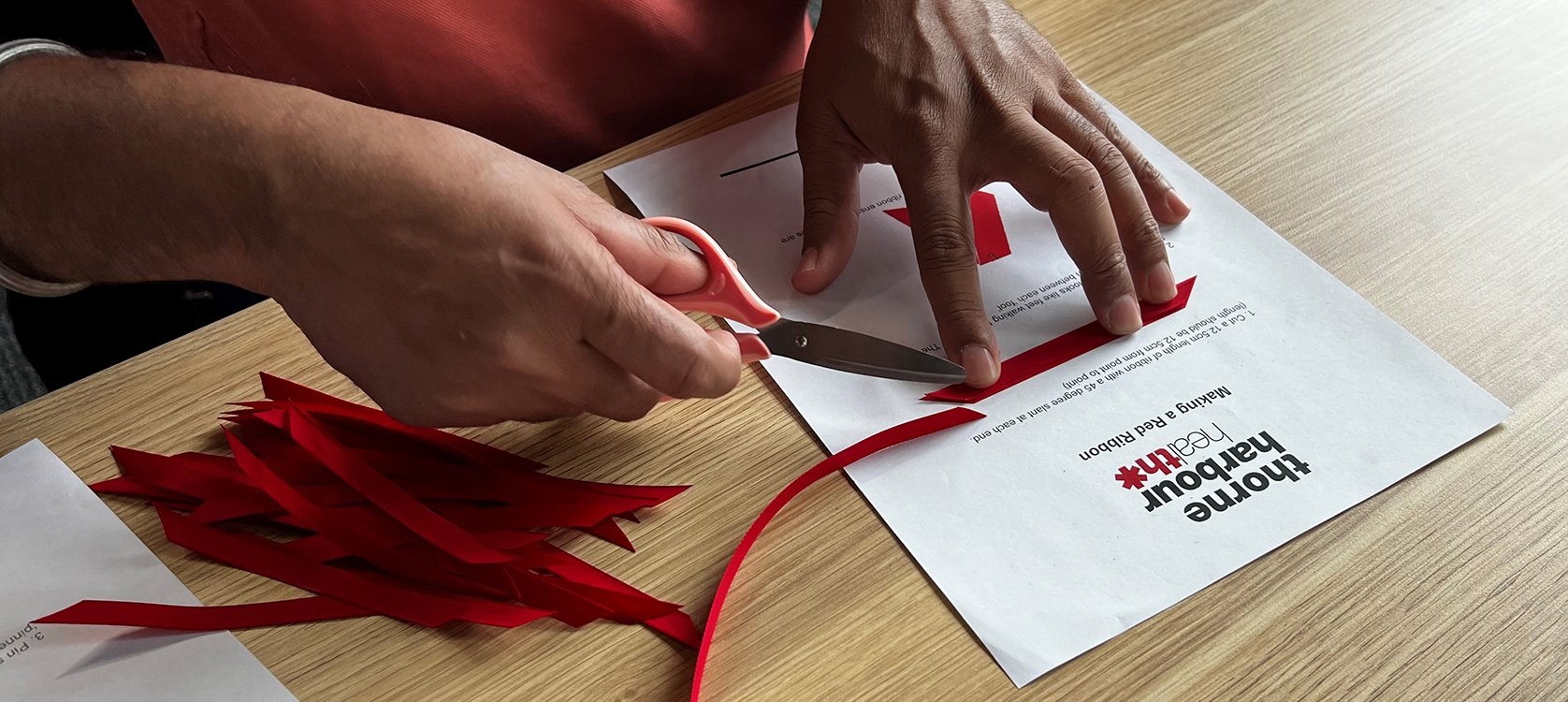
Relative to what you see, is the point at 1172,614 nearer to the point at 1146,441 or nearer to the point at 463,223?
the point at 1146,441

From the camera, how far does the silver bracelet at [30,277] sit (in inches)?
24.4

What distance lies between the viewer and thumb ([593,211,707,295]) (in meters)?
0.58

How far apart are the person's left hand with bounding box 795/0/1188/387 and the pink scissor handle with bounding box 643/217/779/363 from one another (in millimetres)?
98

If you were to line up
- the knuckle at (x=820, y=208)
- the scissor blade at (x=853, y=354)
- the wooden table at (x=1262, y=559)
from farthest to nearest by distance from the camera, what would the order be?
the knuckle at (x=820, y=208) < the scissor blade at (x=853, y=354) < the wooden table at (x=1262, y=559)

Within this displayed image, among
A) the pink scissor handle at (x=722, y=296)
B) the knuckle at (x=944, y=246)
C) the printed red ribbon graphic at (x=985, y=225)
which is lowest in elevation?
the printed red ribbon graphic at (x=985, y=225)

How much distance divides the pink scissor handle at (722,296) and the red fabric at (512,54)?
294 mm

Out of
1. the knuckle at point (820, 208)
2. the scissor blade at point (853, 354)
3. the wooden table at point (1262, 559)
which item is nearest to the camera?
the wooden table at point (1262, 559)

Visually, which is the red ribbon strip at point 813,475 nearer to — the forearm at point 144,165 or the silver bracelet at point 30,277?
the forearm at point 144,165

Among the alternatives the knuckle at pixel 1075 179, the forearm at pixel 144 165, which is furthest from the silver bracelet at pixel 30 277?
the knuckle at pixel 1075 179

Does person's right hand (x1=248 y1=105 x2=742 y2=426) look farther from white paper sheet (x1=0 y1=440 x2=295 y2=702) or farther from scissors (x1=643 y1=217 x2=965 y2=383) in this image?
white paper sheet (x1=0 y1=440 x2=295 y2=702)

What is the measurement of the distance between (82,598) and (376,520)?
0.15 meters

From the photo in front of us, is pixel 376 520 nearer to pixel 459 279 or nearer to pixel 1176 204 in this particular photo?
pixel 459 279

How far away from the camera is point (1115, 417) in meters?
0.63

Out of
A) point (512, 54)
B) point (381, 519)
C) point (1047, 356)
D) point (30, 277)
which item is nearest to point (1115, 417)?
point (1047, 356)
